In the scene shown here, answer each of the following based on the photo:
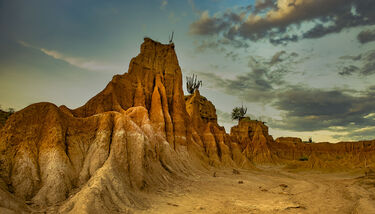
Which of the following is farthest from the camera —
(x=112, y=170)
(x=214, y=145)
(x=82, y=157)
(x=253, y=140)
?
(x=253, y=140)

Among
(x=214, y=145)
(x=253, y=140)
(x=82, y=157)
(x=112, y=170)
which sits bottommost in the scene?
(x=112, y=170)

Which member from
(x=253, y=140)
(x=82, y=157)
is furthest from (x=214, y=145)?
(x=253, y=140)

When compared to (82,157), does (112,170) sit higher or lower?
lower

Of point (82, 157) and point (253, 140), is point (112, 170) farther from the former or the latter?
point (253, 140)

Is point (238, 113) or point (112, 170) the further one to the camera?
point (238, 113)

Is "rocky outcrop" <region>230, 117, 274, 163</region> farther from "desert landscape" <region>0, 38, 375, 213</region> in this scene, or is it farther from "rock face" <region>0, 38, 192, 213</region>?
"rock face" <region>0, 38, 192, 213</region>

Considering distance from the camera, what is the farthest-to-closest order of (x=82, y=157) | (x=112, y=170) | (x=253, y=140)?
(x=253, y=140), (x=82, y=157), (x=112, y=170)

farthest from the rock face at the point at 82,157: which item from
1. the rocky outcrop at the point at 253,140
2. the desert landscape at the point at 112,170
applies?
the rocky outcrop at the point at 253,140

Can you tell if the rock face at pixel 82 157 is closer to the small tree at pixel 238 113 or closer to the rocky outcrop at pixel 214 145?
the rocky outcrop at pixel 214 145

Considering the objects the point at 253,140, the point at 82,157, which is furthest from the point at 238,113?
the point at 82,157

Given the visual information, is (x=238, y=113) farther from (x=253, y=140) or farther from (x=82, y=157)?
(x=82, y=157)

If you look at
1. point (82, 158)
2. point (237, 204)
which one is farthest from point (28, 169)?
point (237, 204)

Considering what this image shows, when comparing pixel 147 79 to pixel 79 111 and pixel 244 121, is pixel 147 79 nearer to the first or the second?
pixel 79 111

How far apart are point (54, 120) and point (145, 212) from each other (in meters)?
7.72
